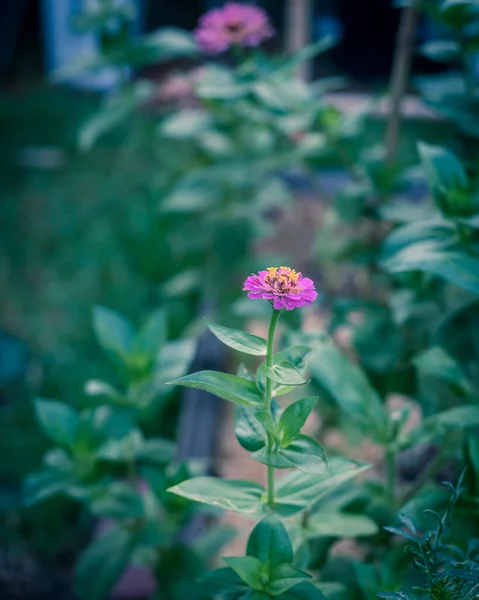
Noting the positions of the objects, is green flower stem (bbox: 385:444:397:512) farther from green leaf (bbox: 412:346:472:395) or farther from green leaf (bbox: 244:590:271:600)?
green leaf (bbox: 244:590:271:600)

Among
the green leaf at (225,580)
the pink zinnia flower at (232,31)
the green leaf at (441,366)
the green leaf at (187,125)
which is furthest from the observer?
the green leaf at (187,125)

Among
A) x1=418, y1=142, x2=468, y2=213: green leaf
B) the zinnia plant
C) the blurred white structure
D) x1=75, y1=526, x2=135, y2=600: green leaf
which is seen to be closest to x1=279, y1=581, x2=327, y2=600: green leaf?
the zinnia plant

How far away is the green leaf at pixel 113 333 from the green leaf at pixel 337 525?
13.7 inches

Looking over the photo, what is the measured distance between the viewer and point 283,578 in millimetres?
637

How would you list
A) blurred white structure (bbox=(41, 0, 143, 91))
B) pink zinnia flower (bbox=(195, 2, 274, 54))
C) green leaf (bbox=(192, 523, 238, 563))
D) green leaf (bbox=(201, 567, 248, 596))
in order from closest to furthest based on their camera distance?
green leaf (bbox=(201, 567, 248, 596)) < green leaf (bbox=(192, 523, 238, 563)) < pink zinnia flower (bbox=(195, 2, 274, 54)) < blurred white structure (bbox=(41, 0, 143, 91))

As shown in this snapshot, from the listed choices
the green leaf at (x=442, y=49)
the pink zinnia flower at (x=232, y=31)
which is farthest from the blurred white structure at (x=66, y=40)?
the green leaf at (x=442, y=49)

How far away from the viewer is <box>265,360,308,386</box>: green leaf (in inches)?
22.2

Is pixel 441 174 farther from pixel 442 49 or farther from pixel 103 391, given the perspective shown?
pixel 103 391

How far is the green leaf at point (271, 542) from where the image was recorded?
640mm

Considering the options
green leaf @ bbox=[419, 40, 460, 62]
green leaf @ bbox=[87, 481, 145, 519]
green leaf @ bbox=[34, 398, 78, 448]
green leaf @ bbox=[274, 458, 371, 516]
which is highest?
green leaf @ bbox=[419, 40, 460, 62]

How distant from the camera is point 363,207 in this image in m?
1.21

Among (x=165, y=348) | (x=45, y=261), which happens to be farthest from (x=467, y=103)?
(x=45, y=261)

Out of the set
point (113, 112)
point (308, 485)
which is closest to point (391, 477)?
point (308, 485)

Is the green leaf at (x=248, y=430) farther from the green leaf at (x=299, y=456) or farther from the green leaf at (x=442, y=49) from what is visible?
the green leaf at (x=442, y=49)
